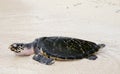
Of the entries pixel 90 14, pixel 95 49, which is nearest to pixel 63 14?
pixel 90 14

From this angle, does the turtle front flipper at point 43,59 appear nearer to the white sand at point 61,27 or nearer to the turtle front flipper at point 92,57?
the white sand at point 61,27

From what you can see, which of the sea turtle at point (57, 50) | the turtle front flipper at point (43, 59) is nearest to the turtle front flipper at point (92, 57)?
the sea turtle at point (57, 50)

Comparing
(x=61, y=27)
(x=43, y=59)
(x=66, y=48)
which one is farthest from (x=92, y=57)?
(x=61, y=27)

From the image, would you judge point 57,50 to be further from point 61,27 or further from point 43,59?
point 61,27

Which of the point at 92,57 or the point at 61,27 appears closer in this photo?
the point at 92,57

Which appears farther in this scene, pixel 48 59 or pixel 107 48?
pixel 107 48

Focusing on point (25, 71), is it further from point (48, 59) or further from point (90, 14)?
point (90, 14)

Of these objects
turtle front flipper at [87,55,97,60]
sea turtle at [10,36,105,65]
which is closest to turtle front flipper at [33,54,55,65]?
sea turtle at [10,36,105,65]

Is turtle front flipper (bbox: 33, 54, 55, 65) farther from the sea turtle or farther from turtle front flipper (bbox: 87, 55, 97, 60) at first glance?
turtle front flipper (bbox: 87, 55, 97, 60)
